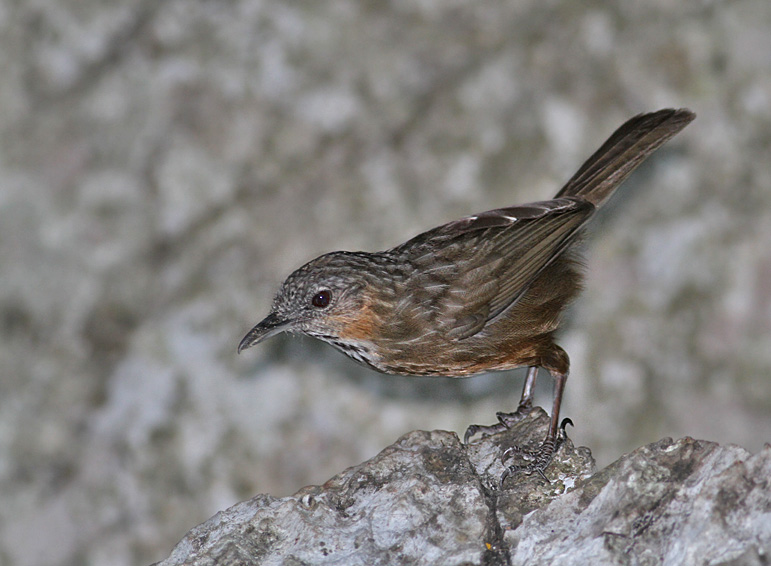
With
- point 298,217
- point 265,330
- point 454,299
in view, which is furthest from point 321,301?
point 298,217

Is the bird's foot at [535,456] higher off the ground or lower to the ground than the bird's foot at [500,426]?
lower

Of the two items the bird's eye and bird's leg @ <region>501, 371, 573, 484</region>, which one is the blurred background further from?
bird's leg @ <region>501, 371, 573, 484</region>

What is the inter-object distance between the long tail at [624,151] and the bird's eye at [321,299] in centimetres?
147

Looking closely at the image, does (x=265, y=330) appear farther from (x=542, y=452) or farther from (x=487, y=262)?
(x=542, y=452)

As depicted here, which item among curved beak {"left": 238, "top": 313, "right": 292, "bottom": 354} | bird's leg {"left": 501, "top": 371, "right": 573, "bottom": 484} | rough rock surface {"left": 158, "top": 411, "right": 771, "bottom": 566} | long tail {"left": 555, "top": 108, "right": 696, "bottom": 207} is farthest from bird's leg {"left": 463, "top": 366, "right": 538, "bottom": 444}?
curved beak {"left": 238, "top": 313, "right": 292, "bottom": 354}

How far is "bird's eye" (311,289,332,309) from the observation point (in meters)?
4.41

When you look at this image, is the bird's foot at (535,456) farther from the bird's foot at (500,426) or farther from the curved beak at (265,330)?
the curved beak at (265,330)

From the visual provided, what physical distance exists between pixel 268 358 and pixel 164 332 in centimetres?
67

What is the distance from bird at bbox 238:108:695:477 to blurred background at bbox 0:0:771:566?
1.25m

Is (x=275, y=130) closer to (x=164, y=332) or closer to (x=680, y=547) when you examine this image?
(x=164, y=332)

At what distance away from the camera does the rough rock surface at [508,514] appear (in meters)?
2.86

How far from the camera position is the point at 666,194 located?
589cm

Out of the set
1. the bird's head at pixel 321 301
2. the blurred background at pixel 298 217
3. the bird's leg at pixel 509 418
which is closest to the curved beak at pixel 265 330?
the bird's head at pixel 321 301

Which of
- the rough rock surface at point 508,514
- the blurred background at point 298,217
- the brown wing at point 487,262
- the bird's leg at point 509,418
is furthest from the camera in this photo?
the blurred background at point 298,217
